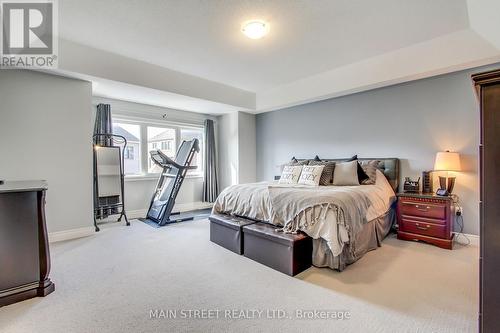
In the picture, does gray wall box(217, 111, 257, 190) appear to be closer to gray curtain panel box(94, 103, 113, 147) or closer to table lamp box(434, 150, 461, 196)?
gray curtain panel box(94, 103, 113, 147)

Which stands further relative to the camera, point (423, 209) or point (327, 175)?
point (327, 175)

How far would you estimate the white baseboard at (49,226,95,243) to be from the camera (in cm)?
356

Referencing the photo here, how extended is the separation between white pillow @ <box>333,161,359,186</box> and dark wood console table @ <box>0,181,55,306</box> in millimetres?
3645

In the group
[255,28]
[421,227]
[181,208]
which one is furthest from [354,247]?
[181,208]

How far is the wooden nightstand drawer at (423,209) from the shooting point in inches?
126

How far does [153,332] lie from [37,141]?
3275mm

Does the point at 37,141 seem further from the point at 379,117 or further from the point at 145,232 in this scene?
the point at 379,117

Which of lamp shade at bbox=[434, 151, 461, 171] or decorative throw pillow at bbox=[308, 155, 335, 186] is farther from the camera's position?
decorative throw pillow at bbox=[308, 155, 335, 186]

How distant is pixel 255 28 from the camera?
2.78 meters

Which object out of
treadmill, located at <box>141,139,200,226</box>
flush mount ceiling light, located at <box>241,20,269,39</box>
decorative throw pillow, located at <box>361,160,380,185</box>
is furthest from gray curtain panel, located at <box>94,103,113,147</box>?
A: decorative throw pillow, located at <box>361,160,380,185</box>

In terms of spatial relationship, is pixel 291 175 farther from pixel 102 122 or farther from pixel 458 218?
pixel 102 122

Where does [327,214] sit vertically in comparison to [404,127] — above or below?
below

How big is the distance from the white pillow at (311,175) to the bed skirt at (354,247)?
100 centimetres

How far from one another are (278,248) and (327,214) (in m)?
0.62
